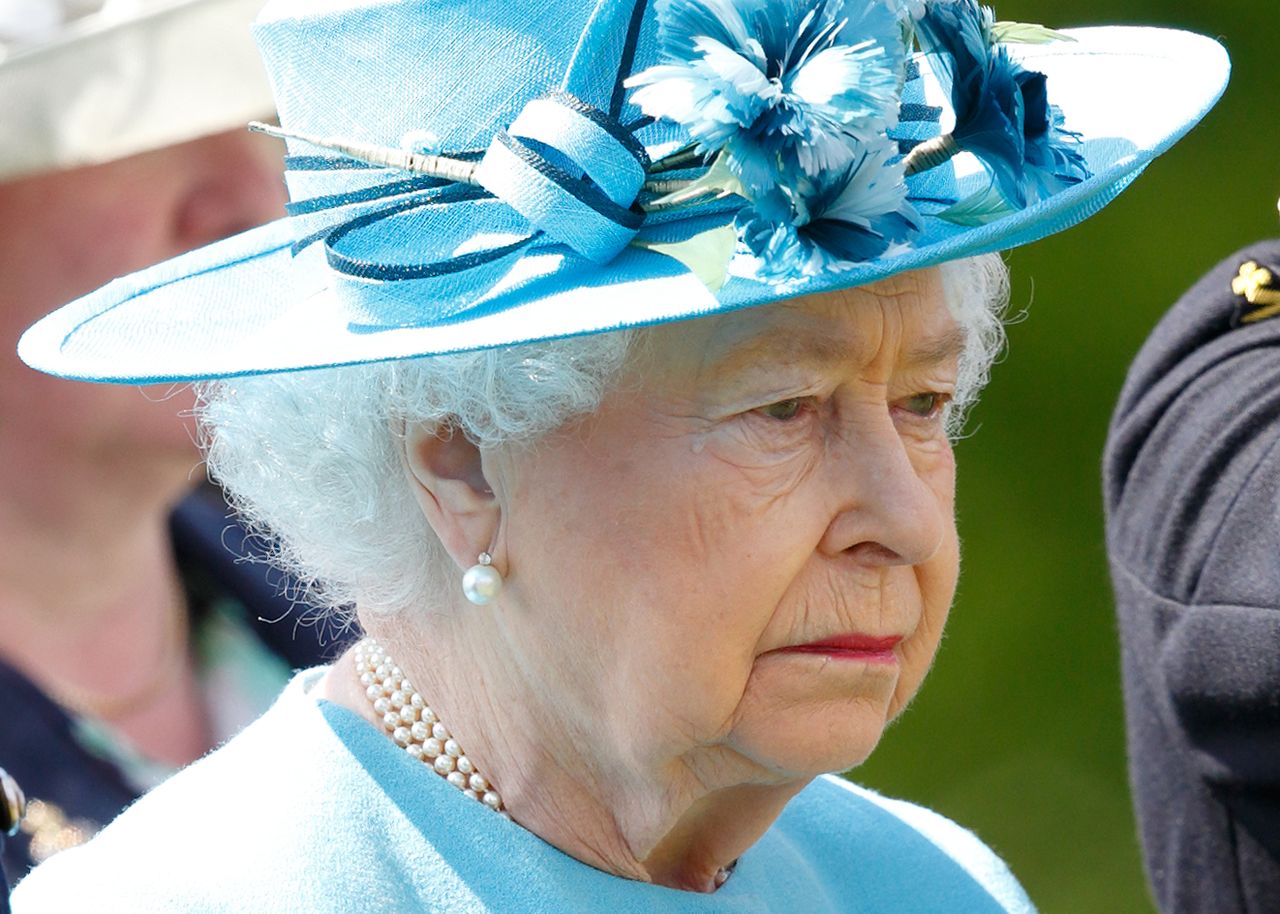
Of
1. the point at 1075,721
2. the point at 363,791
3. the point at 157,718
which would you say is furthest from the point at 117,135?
the point at 1075,721

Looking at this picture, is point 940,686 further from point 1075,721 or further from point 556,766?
point 556,766

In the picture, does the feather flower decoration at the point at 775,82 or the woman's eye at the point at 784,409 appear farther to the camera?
the woman's eye at the point at 784,409

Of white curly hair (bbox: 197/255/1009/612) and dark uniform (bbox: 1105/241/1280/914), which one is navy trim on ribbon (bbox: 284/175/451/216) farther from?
dark uniform (bbox: 1105/241/1280/914)

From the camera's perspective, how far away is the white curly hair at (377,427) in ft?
5.97

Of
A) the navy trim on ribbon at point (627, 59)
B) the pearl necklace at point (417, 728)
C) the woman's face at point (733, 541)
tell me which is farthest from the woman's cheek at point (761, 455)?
the pearl necklace at point (417, 728)

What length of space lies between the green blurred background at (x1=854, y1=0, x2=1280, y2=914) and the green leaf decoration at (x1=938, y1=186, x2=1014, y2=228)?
3.07 m

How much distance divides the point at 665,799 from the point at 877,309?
637 mm

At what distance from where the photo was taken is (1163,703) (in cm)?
277

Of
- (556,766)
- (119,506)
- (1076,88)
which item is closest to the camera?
(556,766)

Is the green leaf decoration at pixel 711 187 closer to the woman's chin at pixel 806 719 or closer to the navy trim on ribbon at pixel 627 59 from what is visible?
the navy trim on ribbon at pixel 627 59

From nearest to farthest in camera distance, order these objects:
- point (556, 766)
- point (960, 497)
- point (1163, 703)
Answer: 1. point (556, 766)
2. point (1163, 703)
3. point (960, 497)

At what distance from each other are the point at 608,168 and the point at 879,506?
1.63 ft

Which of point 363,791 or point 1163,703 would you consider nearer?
point 363,791

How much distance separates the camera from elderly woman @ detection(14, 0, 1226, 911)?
1.68m
